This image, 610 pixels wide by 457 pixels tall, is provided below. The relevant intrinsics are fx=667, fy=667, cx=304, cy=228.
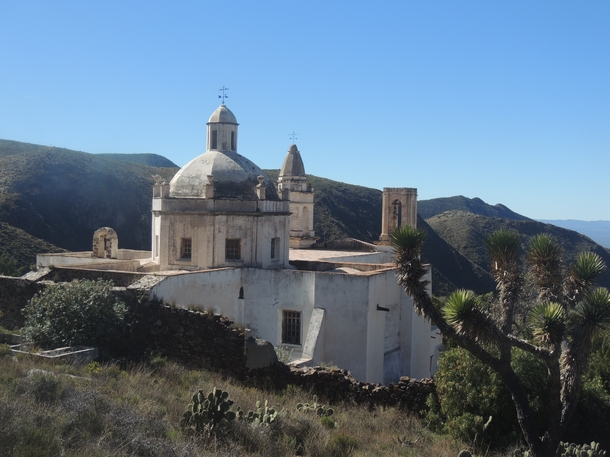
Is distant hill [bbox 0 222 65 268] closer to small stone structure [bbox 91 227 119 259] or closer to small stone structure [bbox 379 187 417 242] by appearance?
small stone structure [bbox 91 227 119 259]

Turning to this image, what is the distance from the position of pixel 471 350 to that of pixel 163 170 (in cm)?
7442

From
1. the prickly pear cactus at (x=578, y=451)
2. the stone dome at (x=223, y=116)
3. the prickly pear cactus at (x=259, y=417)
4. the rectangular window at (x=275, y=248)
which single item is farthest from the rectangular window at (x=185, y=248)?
the prickly pear cactus at (x=578, y=451)

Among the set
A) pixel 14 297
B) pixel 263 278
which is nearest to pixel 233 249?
pixel 263 278

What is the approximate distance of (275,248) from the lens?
76.5ft

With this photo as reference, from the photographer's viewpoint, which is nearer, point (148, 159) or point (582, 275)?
point (582, 275)

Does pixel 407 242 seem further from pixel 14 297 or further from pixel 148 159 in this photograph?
pixel 148 159

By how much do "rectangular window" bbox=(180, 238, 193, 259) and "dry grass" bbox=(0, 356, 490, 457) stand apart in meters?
9.12

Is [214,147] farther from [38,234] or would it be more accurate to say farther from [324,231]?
[324,231]

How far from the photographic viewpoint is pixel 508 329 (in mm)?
12023

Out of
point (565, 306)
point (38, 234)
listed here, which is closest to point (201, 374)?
point (565, 306)

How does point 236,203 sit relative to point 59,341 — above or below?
above

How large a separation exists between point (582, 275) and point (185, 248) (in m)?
13.7

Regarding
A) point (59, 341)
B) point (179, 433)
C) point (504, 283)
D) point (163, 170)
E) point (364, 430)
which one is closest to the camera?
point (179, 433)

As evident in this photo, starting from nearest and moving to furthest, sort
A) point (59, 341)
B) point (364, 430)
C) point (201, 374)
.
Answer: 1. point (364, 430)
2. point (201, 374)
3. point (59, 341)
